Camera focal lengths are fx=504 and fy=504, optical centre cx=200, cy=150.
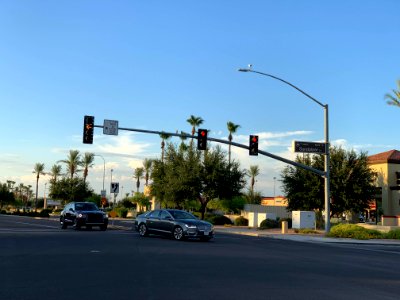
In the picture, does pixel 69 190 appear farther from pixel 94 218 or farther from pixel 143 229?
pixel 143 229

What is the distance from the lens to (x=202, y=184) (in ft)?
168

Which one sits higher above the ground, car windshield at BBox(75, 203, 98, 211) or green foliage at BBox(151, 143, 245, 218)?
green foliage at BBox(151, 143, 245, 218)

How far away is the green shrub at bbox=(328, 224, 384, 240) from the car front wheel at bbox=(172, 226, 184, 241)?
42.5 feet

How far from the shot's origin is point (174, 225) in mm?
24234

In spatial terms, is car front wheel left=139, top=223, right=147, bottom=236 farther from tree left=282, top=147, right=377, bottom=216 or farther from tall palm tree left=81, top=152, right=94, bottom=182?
tall palm tree left=81, top=152, right=94, bottom=182

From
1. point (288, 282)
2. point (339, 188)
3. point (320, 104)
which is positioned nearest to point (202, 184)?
point (339, 188)

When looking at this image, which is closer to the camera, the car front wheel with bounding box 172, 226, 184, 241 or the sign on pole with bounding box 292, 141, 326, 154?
the car front wheel with bounding box 172, 226, 184, 241

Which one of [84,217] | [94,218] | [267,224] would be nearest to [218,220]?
[267,224]

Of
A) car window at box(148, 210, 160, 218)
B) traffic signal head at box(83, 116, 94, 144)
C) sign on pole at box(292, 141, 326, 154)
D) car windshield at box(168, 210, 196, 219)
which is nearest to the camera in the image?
car windshield at box(168, 210, 196, 219)

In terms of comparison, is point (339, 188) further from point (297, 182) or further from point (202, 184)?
point (202, 184)

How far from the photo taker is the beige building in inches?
2159

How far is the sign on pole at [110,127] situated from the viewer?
30.5 m

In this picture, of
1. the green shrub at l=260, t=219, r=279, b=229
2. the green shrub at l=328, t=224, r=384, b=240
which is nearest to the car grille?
the green shrub at l=328, t=224, r=384, b=240

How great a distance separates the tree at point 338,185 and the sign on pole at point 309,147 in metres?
11.2
